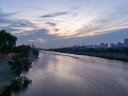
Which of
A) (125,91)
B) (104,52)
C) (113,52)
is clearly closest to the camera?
(125,91)

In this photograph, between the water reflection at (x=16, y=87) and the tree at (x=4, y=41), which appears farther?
the tree at (x=4, y=41)

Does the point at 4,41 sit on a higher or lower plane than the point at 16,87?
higher

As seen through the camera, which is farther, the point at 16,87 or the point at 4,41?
the point at 4,41

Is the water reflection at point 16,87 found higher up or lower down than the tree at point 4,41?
lower down

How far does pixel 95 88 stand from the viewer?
11859 mm

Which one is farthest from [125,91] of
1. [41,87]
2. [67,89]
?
[41,87]

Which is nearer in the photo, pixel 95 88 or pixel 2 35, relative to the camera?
pixel 95 88

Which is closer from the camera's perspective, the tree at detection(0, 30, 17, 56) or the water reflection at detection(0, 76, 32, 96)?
the water reflection at detection(0, 76, 32, 96)

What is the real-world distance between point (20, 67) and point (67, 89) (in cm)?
412

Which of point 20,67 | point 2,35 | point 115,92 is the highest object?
point 2,35

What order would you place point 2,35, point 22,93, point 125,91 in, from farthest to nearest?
point 2,35 → point 125,91 → point 22,93

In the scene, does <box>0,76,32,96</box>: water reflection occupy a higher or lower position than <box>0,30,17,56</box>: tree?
lower

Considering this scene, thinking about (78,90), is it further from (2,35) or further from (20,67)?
(2,35)

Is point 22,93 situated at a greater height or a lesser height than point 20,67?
lesser
